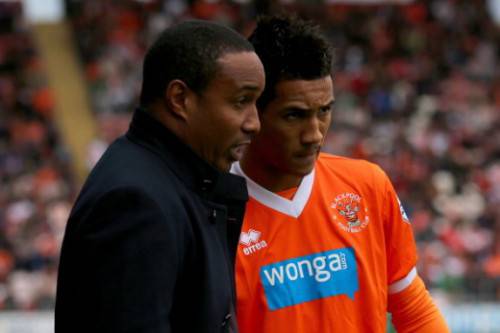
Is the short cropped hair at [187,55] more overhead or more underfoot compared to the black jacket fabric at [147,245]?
more overhead

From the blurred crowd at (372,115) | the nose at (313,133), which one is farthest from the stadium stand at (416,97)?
the nose at (313,133)

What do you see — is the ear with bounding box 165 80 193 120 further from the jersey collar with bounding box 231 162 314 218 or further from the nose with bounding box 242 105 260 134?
the jersey collar with bounding box 231 162 314 218

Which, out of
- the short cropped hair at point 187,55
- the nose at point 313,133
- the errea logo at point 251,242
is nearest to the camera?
the short cropped hair at point 187,55

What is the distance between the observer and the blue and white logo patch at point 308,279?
320 centimetres

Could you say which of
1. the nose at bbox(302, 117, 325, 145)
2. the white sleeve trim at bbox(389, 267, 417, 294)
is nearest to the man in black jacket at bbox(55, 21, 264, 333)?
the nose at bbox(302, 117, 325, 145)

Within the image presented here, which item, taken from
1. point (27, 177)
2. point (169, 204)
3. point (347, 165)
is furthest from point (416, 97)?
point (169, 204)

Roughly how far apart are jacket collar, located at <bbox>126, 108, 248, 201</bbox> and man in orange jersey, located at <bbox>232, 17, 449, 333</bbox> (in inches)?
32.2

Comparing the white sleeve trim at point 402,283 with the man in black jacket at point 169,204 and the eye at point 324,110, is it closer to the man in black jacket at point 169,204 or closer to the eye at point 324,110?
the eye at point 324,110

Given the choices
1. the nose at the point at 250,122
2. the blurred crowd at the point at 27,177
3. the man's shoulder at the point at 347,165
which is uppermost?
the blurred crowd at the point at 27,177

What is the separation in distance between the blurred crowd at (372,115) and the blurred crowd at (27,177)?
2 centimetres

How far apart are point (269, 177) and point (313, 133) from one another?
303 millimetres

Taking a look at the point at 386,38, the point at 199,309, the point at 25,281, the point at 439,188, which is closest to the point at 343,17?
the point at 386,38

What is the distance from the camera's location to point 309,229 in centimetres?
329

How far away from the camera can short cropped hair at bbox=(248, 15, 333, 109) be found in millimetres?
3227
